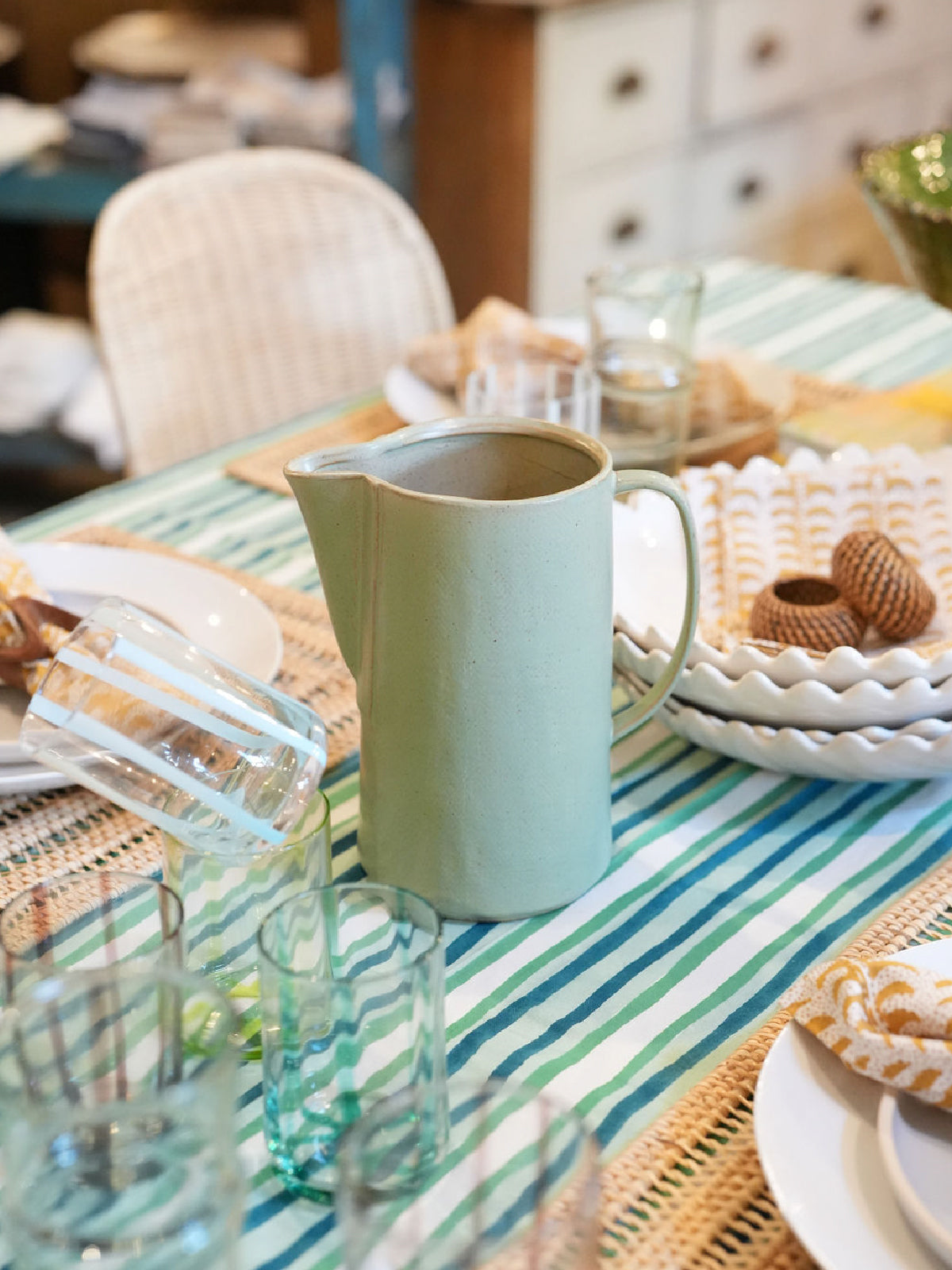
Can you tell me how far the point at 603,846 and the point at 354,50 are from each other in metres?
1.87


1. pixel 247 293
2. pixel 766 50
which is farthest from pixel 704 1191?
pixel 766 50

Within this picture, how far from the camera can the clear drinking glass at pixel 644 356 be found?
100cm

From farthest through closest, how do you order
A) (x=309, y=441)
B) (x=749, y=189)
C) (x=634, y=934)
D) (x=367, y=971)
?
(x=749, y=189), (x=309, y=441), (x=634, y=934), (x=367, y=971)

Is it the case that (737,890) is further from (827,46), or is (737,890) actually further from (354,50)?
(827,46)

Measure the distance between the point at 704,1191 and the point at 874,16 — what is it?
2.92 metres

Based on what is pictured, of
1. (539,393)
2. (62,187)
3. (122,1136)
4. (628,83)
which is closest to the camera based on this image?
(122,1136)

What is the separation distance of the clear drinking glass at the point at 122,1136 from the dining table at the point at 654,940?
0.23 ft

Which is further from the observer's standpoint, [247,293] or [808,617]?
[247,293]

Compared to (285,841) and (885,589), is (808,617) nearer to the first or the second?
(885,589)

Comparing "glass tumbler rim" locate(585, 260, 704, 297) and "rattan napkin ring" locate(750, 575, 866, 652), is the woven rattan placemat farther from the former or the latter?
"rattan napkin ring" locate(750, 575, 866, 652)

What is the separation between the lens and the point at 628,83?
2.52 m

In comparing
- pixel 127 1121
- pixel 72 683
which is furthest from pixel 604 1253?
pixel 72 683

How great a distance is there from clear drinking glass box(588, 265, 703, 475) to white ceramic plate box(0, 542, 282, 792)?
30 centimetres

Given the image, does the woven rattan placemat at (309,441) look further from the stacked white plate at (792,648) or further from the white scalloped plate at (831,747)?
the white scalloped plate at (831,747)
